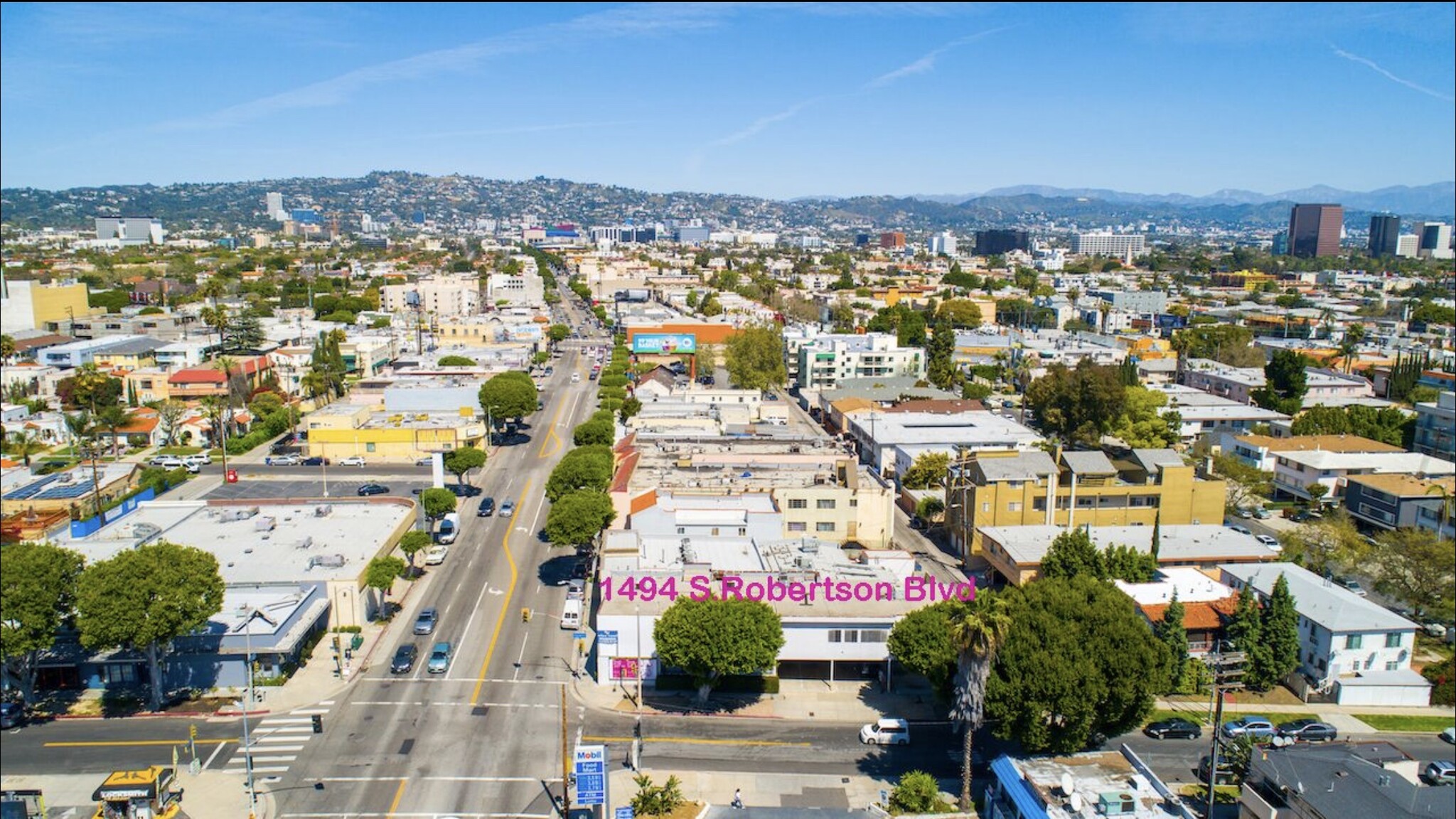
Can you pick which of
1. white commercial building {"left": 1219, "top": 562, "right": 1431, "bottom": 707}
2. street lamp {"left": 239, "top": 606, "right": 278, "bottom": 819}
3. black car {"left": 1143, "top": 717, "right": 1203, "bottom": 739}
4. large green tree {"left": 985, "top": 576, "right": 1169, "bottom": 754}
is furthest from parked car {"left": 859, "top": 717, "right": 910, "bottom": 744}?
street lamp {"left": 239, "top": 606, "right": 278, "bottom": 819}

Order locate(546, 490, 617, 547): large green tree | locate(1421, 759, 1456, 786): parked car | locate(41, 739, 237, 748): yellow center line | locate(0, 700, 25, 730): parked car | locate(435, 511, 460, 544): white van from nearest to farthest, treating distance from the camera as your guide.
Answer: locate(1421, 759, 1456, 786): parked car → locate(41, 739, 237, 748): yellow center line → locate(0, 700, 25, 730): parked car → locate(546, 490, 617, 547): large green tree → locate(435, 511, 460, 544): white van

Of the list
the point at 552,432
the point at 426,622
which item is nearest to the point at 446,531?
the point at 426,622

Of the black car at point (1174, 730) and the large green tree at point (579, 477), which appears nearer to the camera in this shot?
the black car at point (1174, 730)

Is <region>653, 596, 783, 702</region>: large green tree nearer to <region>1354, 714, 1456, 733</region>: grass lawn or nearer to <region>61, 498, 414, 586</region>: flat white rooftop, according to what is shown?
<region>61, 498, 414, 586</region>: flat white rooftop

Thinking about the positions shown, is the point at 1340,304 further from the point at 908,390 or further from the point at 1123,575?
the point at 1123,575

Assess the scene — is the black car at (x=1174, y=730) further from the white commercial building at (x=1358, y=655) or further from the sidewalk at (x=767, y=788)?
the sidewalk at (x=767, y=788)

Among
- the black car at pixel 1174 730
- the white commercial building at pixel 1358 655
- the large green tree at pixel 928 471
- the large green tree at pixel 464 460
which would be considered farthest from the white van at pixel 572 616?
the white commercial building at pixel 1358 655

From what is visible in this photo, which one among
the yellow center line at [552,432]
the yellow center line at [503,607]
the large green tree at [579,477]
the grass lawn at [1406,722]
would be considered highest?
the large green tree at [579,477]
